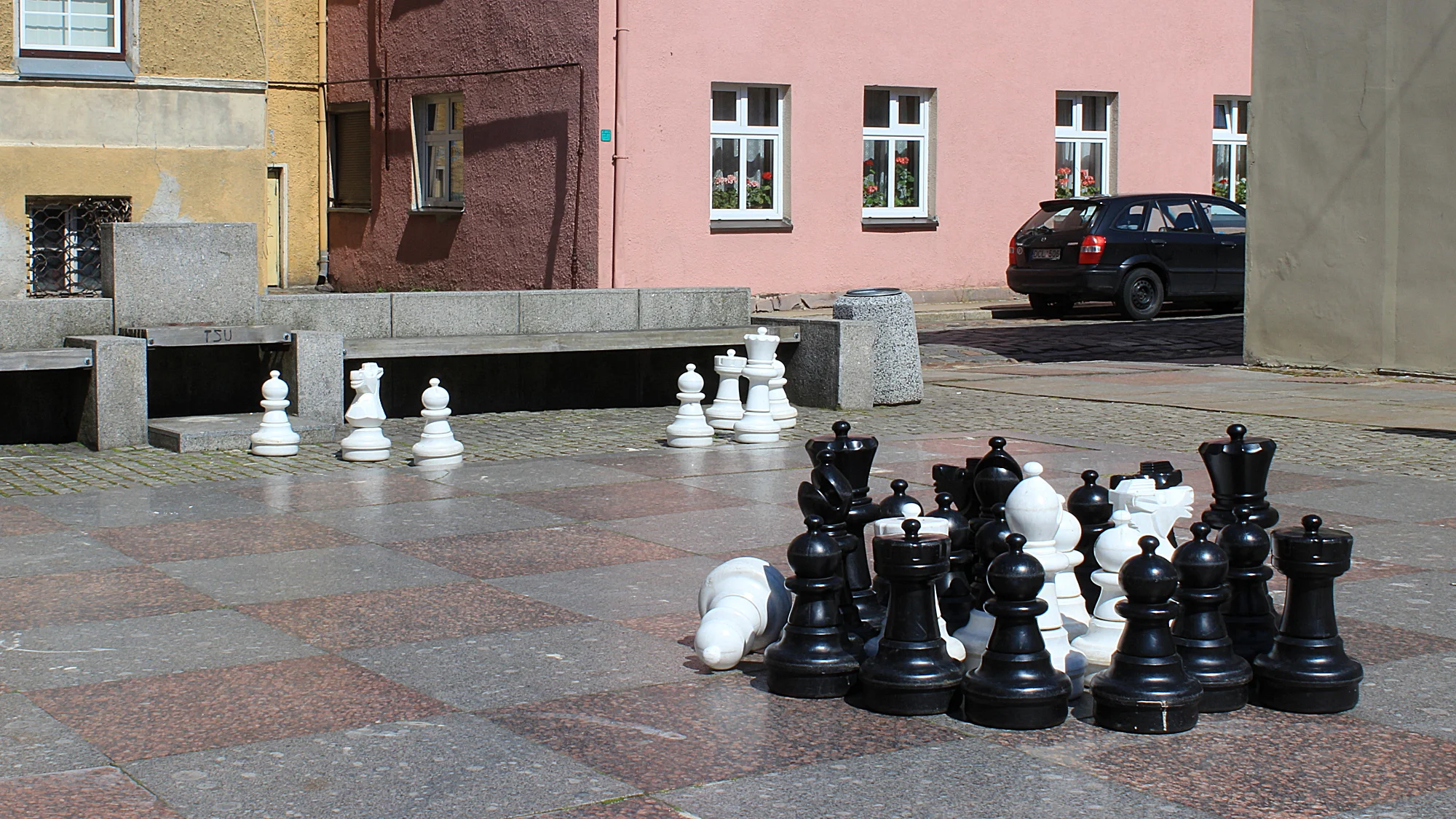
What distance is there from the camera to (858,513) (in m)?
4.61

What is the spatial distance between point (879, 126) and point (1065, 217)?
2.82m

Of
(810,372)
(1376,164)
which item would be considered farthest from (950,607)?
(1376,164)

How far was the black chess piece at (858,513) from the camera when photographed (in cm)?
460

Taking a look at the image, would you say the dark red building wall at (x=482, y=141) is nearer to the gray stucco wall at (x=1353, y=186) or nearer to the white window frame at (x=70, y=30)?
the white window frame at (x=70, y=30)

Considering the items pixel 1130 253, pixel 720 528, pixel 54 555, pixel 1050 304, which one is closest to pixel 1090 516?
pixel 720 528

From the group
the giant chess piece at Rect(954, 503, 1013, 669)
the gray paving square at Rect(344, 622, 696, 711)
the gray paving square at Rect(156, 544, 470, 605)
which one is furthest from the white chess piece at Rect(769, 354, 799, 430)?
the giant chess piece at Rect(954, 503, 1013, 669)

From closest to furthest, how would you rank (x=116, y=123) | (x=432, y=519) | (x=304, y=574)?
1. (x=304, y=574)
2. (x=432, y=519)
3. (x=116, y=123)

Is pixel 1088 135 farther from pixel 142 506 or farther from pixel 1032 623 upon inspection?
pixel 1032 623

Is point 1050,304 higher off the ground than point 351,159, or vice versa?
point 351,159

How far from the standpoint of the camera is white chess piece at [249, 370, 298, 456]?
29.1 ft

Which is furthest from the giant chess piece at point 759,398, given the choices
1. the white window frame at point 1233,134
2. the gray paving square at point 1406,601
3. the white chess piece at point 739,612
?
the white window frame at point 1233,134

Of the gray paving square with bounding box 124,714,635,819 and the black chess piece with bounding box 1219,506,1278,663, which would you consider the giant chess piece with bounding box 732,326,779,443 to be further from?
the gray paving square with bounding box 124,714,635,819

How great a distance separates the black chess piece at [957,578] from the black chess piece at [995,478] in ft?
0.40

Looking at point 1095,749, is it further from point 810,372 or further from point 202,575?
point 810,372
